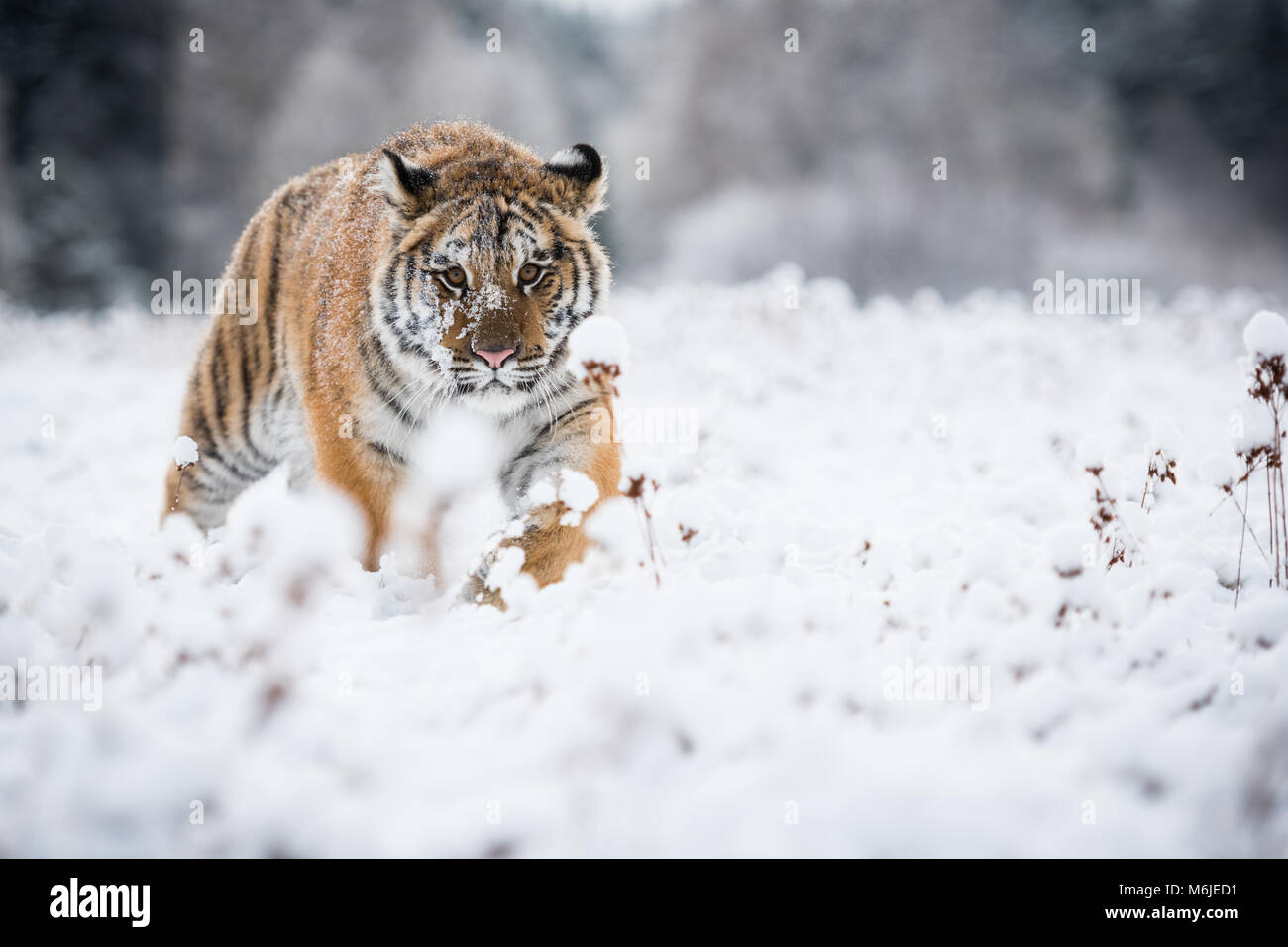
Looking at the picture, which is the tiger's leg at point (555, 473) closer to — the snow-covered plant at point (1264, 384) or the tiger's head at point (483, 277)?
the tiger's head at point (483, 277)

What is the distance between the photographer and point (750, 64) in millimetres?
27672

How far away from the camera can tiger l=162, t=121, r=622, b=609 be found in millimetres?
3012

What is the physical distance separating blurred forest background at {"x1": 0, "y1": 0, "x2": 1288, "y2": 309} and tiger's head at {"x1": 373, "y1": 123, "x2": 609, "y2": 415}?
1543cm

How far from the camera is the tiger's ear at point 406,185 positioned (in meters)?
3.02

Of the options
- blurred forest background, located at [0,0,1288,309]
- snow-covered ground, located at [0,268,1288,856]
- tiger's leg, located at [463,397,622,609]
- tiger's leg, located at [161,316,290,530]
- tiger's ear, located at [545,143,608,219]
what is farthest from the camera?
blurred forest background, located at [0,0,1288,309]

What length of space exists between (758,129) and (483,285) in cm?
2679

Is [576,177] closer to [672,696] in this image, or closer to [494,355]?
[494,355]

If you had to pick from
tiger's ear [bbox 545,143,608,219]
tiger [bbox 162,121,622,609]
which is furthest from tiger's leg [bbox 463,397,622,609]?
tiger's ear [bbox 545,143,608,219]

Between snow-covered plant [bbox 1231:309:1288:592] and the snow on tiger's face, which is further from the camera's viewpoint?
the snow on tiger's face

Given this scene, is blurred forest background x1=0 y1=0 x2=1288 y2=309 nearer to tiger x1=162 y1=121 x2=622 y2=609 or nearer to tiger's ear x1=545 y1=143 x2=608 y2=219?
tiger's ear x1=545 y1=143 x2=608 y2=219

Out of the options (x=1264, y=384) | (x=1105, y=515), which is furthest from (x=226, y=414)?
(x=1264, y=384)

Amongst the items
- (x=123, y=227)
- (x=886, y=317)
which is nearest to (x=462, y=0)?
(x=123, y=227)
